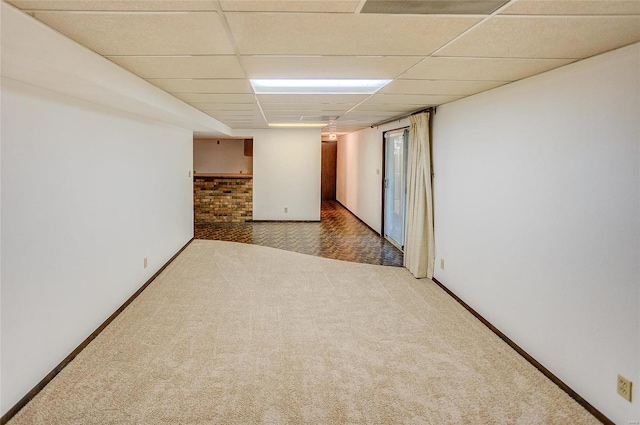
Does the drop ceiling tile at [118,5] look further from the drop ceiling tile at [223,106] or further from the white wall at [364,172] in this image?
the white wall at [364,172]

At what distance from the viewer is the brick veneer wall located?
9.69 metres

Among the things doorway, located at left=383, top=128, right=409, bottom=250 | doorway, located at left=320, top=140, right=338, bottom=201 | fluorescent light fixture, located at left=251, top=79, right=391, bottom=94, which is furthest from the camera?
doorway, located at left=320, top=140, right=338, bottom=201

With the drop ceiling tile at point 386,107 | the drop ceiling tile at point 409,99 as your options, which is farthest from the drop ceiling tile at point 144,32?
the drop ceiling tile at point 386,107

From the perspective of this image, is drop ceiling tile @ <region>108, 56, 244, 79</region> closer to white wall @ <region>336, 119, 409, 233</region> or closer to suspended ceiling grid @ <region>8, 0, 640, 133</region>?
suspended ceiling grid @ <region>8, 0, 640, 133</region>

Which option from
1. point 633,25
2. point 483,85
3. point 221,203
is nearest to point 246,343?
point 483,85

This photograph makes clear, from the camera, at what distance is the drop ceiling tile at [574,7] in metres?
1.65

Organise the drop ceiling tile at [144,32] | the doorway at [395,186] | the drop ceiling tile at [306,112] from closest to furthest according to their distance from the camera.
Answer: the drop ceiling tile at [144,32]
the drop ceiling tile at [306,112]
the doorway at [395,186]

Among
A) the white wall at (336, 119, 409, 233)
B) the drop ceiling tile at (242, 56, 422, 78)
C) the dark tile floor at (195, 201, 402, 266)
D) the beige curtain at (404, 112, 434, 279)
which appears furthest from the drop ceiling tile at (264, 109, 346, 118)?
the drop ceiling tile at (242, 56, 422, 78)

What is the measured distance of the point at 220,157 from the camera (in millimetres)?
12469

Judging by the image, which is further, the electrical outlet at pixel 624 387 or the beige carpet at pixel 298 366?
the beige carpet at pixel 298 366

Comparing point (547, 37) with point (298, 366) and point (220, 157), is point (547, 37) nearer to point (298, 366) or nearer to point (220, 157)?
point (298, 366)

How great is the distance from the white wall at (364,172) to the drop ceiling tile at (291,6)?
481cm

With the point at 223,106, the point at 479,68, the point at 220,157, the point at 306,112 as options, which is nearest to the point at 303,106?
the point at 306,112

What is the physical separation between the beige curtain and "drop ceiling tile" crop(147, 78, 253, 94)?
7.53ft
